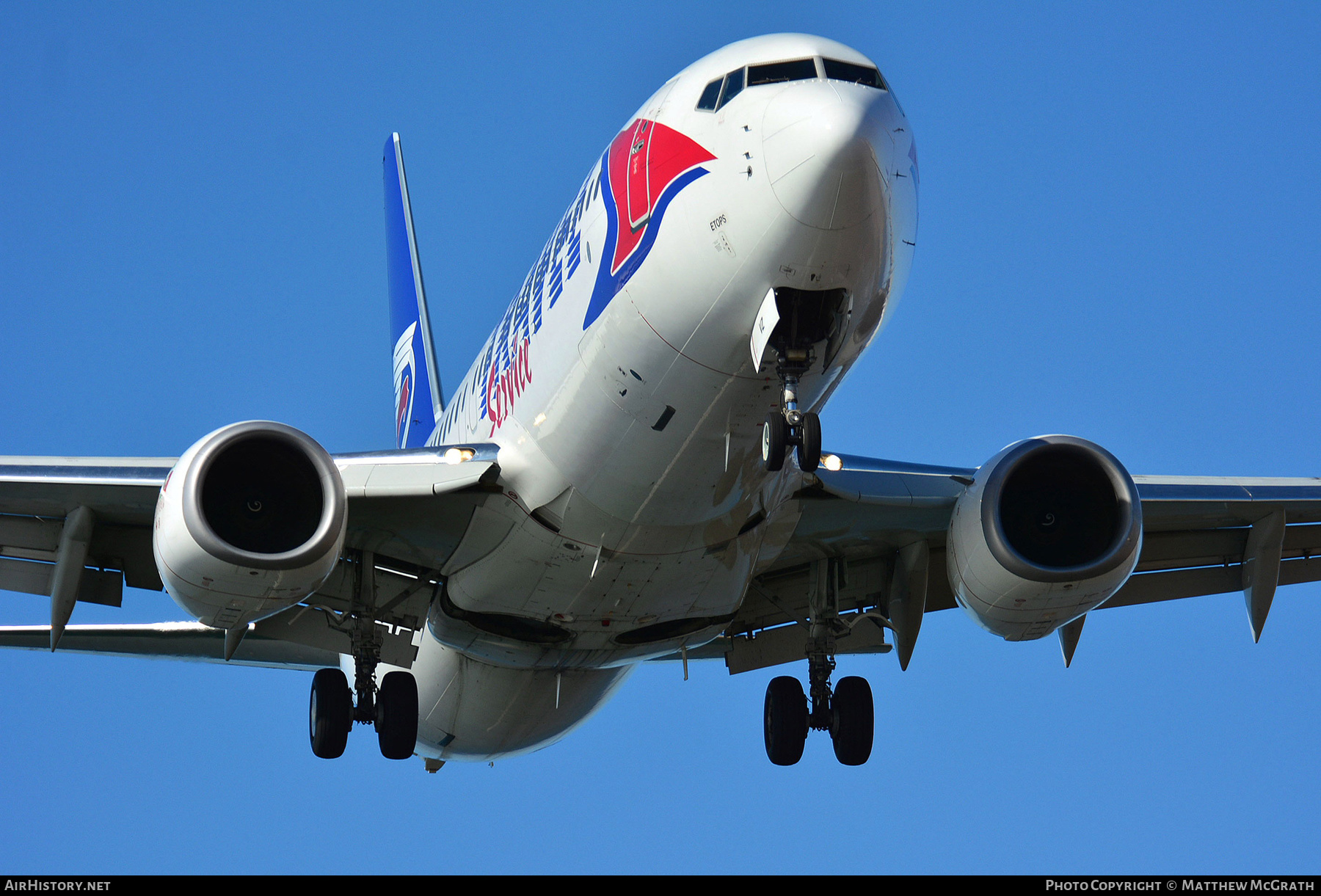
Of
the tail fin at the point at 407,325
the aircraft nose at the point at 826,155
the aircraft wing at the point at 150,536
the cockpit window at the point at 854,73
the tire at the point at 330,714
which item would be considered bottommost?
the tire at the point at 330,714

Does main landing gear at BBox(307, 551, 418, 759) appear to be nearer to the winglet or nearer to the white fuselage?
the white fuselage

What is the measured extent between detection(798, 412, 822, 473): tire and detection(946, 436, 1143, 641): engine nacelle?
3.89m

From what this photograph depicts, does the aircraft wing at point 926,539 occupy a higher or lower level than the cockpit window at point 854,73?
lower

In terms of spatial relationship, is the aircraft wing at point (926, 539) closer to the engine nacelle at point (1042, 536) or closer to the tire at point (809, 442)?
the engine nacelle at point (1042, 536)

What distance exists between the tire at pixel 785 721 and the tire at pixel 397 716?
4021mm

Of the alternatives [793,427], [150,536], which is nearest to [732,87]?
[793,427]

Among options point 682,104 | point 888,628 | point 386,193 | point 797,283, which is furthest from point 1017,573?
point 386,193

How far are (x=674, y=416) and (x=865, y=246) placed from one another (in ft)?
7.48

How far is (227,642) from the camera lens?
15.4 metres

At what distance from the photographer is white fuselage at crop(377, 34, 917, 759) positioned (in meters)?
10.2

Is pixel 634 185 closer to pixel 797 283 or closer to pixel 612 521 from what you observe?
pixel 797 283

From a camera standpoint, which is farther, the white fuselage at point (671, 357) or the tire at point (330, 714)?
the tire at point (330, 714)

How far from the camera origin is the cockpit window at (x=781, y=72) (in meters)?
10.5

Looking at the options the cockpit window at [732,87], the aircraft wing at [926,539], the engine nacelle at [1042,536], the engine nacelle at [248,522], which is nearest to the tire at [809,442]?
the cockpit window at [732,87]
